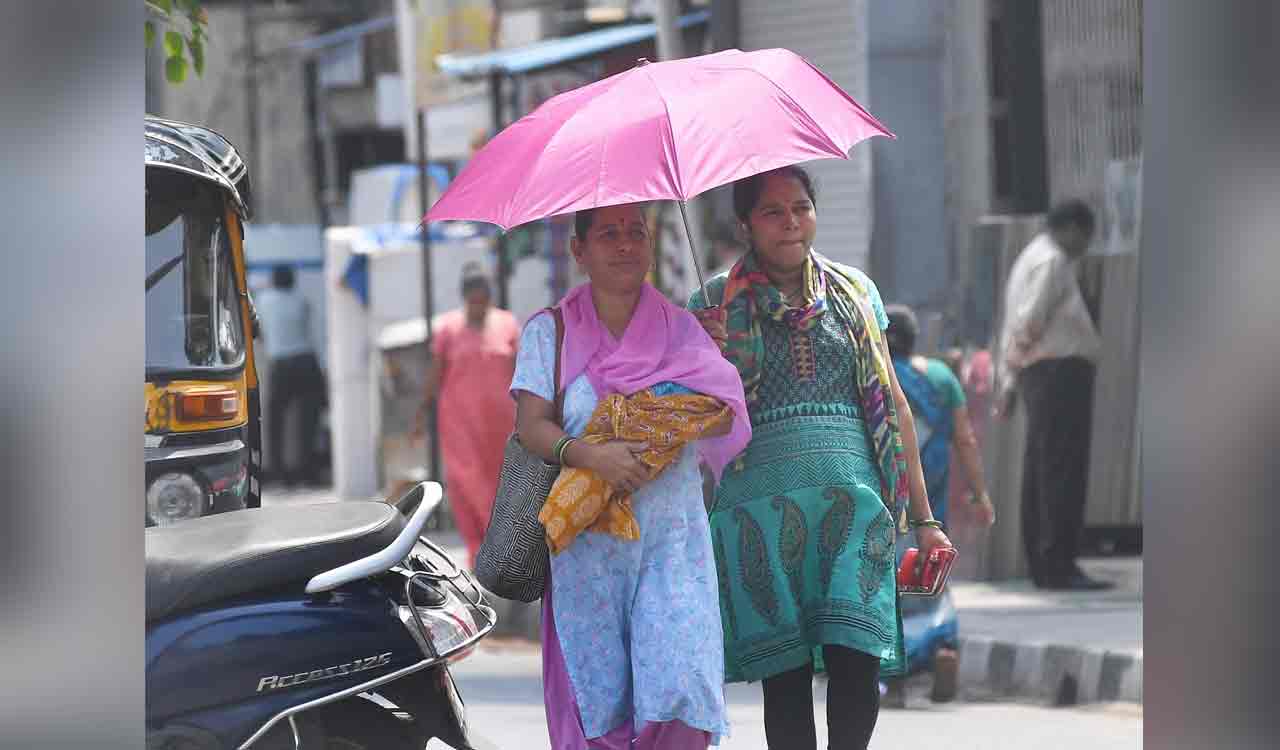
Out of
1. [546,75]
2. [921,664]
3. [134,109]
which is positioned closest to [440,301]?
[546,75]

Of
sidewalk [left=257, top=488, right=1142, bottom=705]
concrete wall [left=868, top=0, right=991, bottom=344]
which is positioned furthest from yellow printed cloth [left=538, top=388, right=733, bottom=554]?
concrete wall [left=868, top=0, right=991, bottom=344]

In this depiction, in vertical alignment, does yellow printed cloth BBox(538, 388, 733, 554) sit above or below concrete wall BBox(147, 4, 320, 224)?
below

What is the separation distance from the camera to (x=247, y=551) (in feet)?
13.8

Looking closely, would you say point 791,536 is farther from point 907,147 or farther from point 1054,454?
point 907,147

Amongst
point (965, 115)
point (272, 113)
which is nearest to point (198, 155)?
point (965, 115)

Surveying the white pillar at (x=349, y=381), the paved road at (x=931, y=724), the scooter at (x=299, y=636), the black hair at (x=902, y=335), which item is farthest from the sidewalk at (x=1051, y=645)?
the white pillar at (x=349, y=381)

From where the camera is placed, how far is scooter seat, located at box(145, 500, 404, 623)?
13.6 feet

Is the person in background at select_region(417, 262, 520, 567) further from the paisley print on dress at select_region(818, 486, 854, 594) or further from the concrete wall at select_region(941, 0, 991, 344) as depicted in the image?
the paisley print on dress at select_region(818, 486, 854, 594)

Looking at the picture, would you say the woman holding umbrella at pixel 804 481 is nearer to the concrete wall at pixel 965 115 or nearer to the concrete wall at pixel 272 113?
the concrete wall at pixel 965 115

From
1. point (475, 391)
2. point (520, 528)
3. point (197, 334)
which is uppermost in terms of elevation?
point (197, 334)

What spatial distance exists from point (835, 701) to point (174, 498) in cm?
203

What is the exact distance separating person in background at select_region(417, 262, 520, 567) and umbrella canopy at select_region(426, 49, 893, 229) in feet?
21.5

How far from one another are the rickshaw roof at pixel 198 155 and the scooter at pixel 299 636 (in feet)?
4.74

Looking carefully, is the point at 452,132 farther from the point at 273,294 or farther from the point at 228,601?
the point at 228,601
